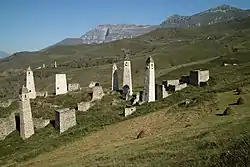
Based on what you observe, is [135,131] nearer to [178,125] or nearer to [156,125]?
[156,125]

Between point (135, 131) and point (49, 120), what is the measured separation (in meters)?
12.6

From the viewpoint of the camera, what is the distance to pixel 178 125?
26.6 metres

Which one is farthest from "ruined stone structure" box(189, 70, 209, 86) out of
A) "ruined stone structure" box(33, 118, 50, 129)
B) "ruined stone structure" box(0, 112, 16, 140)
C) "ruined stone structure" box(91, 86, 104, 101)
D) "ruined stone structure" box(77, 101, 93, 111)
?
"ruined stone structure" box(0, 112, 16, 140)

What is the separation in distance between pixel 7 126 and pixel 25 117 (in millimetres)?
2982

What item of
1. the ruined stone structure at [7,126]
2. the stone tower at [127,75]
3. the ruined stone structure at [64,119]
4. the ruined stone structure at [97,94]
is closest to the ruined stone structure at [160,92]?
the stone tower at [127,75]

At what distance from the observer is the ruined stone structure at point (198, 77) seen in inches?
1780

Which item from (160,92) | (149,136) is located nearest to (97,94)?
(160,92)

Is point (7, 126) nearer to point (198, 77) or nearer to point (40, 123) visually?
point (40, 123)

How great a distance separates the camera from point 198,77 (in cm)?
4512

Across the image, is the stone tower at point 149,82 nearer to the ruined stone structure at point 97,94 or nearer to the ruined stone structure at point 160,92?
the ruined stone structure at point 160,92

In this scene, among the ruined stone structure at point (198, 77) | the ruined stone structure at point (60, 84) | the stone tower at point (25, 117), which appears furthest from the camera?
the ruined stone structure at point (60, 84)

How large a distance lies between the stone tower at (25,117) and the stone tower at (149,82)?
12875 mm

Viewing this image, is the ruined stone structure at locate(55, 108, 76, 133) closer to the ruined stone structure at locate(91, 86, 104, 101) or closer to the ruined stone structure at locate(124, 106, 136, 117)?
the ruined stone structure at locate(124, 106, 136, 117)

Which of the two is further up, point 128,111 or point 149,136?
point 128,111
